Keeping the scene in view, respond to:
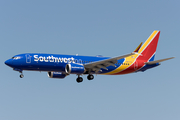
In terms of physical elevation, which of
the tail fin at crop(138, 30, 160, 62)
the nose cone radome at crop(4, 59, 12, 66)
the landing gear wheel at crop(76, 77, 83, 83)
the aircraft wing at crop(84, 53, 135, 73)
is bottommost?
the landing gear wheel at crop(76, 77, 83, 83)

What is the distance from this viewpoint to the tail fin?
212 feet

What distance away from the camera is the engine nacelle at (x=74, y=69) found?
180 ft

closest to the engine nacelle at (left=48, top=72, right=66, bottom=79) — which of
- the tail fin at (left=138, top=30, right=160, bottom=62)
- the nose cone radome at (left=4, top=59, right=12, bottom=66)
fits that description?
the nose cone radome at (left=4, top=59, right=12, bottom=66)

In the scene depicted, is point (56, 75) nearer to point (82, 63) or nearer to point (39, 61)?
point (82, 63)

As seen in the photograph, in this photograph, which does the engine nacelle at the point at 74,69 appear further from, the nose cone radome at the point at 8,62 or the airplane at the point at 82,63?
the nose cone radome at the point at 8,62

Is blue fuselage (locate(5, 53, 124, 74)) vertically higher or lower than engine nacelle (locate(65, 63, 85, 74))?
higher

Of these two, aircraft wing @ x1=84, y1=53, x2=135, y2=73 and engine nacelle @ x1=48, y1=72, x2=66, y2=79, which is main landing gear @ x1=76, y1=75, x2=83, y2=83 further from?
engine nacelle @ x1=48, y1=72, x2=66, y2=79

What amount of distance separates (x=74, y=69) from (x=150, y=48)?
1826 cm

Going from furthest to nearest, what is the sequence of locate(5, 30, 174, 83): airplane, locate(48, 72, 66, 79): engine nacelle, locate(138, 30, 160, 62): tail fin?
locate(138, 30, 160, 62): tail fin
locate(48, 72, 66, 79): engine nacelle
locate(5, 30, 174, 83): airplane

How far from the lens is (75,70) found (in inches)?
2174

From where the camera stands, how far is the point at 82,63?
5800 centimetres

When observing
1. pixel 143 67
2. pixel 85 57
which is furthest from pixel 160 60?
pixel 85 57

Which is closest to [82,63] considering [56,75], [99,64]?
[99,64]

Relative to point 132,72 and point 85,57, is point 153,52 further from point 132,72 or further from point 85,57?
point 85,57
